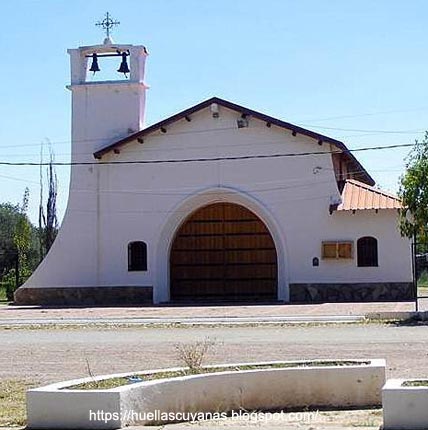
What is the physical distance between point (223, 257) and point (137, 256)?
3255 mm

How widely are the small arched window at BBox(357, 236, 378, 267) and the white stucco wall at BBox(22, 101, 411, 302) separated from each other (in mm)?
214

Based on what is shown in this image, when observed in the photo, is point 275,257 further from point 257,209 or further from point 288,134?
point 288,134

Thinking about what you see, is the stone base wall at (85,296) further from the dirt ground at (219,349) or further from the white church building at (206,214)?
the dirt ground at (219,349)

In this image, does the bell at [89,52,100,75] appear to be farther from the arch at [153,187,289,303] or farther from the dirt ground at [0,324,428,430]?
the dirt ground at [0,324,428,430]

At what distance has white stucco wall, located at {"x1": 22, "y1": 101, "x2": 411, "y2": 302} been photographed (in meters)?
35.7

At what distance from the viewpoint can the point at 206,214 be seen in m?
37.9

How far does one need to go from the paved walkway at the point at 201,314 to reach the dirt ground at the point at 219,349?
8.64ft

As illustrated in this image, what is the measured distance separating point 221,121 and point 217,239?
449 cm

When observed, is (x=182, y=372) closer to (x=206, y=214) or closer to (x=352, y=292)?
(x=352, y=292)

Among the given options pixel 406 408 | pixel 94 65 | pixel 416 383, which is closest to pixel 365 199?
pixel 94 65

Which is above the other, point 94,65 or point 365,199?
point 94,65

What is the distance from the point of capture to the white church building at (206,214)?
35.7 m

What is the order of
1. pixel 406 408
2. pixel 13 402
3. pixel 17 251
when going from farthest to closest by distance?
pixel 17 251 → pixel 13 402 → pixel 406 408

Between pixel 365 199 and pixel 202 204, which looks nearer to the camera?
pixel 365 199
